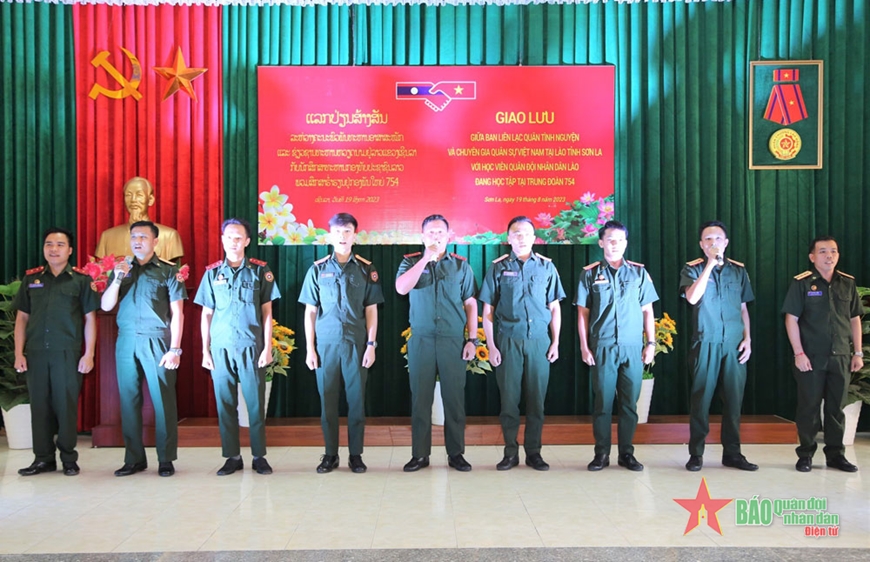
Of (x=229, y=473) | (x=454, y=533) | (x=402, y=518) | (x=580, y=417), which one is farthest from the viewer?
(x=580, y=417)

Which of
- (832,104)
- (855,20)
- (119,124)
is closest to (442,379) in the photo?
(119,124)

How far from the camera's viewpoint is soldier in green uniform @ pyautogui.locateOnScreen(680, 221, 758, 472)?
4.57m

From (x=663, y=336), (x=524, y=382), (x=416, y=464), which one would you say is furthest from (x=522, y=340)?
(x=663, y=336)

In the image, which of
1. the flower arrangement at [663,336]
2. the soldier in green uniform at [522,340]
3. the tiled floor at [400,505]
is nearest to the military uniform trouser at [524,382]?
the soldier in green uniform at [522,340]

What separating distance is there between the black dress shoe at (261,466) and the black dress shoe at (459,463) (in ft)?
3.51

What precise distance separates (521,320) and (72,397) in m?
2.68

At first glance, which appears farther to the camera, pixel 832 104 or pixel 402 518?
pixel 832 104

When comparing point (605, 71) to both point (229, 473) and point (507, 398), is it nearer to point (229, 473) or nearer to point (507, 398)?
point (507, 398)

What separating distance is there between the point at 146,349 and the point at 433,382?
5.51 ft

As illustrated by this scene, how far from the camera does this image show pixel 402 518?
11.5ft

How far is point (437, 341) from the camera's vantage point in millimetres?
4531

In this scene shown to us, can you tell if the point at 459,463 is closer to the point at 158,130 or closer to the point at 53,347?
the point at 53,347

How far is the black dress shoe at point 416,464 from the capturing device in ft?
14.9

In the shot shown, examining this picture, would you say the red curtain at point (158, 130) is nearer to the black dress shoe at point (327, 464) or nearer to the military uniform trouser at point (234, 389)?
the military uniform trouser at point (234, 389)
